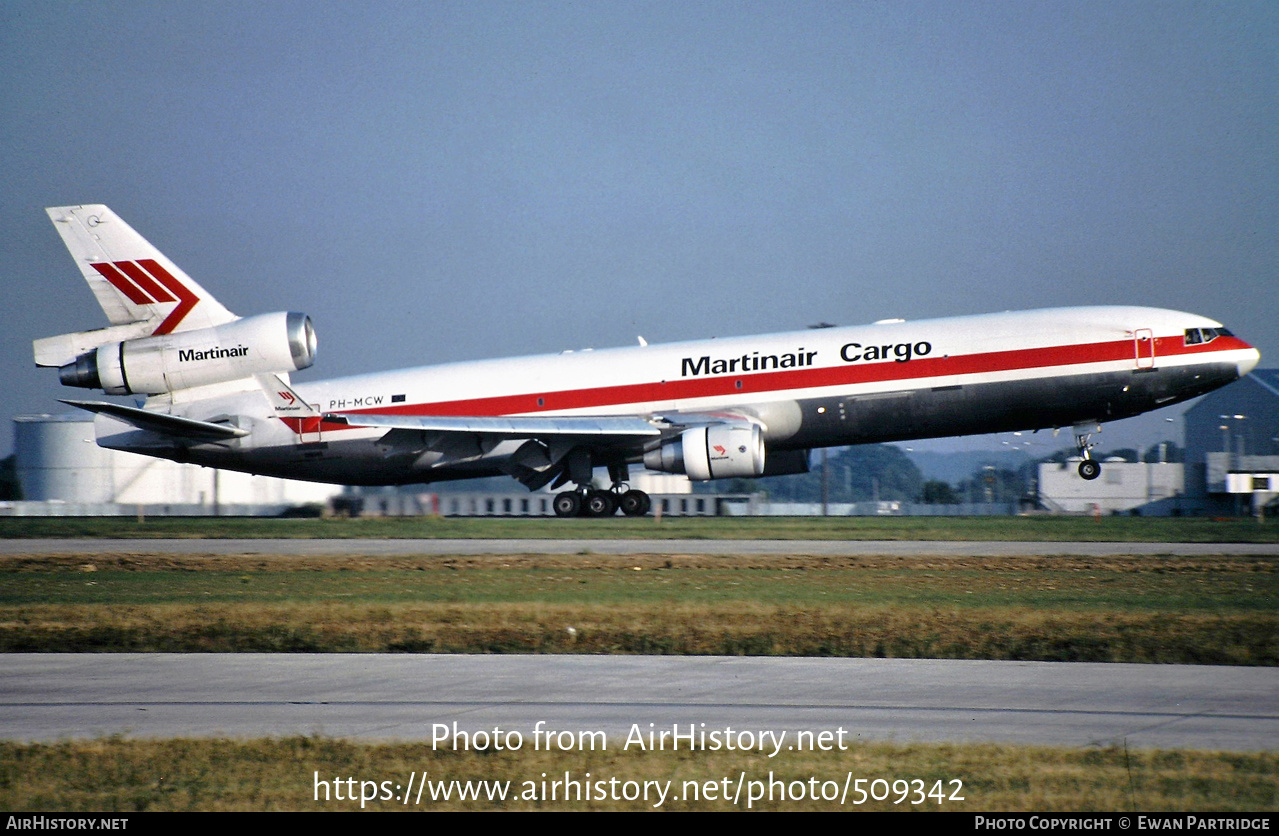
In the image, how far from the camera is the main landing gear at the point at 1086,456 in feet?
101

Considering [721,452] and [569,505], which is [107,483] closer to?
[569,505]

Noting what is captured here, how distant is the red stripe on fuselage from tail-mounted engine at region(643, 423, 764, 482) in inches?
65.0

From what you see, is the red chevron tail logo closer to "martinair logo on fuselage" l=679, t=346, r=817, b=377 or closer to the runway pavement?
"martinair logo on fuselage" l=679, t=346, r=817, b=377

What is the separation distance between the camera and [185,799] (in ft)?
24.2

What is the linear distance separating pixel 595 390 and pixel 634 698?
80.8ft

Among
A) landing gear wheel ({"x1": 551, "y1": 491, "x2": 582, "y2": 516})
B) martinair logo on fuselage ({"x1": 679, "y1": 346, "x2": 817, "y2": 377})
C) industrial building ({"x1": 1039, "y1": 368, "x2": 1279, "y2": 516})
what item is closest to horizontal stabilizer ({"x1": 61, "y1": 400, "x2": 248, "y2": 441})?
landing gear wheel ({"x1": 551, "y1": 491, "x2": 582, "y2": 516})

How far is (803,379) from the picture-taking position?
32.8m

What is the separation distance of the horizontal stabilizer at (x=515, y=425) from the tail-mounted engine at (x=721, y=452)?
169 cm

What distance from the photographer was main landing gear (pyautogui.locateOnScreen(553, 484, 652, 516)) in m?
35.5

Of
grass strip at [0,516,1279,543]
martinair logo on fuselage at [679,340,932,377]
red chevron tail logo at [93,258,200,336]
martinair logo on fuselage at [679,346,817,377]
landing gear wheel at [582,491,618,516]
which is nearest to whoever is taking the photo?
grass strip at [0,516,1279,543]

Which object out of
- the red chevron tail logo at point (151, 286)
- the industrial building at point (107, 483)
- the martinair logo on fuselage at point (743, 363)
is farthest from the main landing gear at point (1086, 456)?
the industrial building at point (107, 483)

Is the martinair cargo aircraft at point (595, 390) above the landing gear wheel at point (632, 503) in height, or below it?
above

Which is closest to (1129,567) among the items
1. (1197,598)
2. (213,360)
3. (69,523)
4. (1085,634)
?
(1197,598)

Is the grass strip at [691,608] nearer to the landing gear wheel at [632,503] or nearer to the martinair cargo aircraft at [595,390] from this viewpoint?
the martinair cargo aircraft at [595,390]
